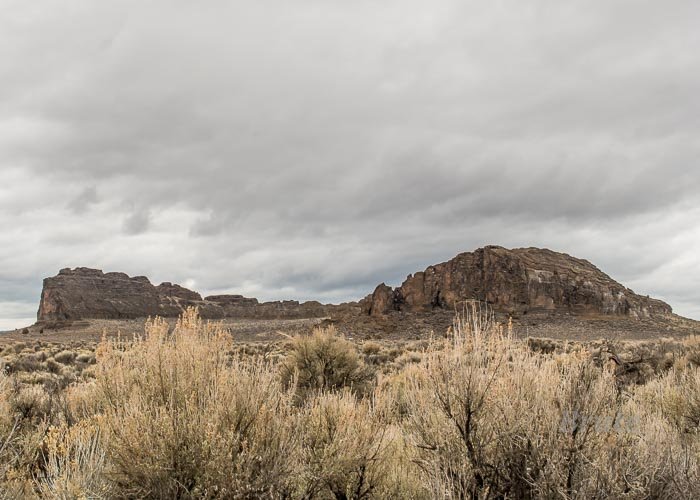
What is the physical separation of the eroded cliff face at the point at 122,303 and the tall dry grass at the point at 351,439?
4008 inches

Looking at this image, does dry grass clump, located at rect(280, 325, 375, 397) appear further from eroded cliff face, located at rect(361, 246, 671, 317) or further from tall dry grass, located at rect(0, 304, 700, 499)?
eroded cliff face, located at rect(361, 246, 671, 317)

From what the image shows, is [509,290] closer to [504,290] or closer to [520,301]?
[504,290]

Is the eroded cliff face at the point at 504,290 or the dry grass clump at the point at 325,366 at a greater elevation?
the eroded cliff face at the point at 504,290

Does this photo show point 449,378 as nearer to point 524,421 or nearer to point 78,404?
point 524,421

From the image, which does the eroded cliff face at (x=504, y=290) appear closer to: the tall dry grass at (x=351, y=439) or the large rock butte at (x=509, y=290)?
the large rock butte at (x=509, y=290)

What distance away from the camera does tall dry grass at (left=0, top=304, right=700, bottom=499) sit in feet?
14.1

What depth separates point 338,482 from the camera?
203 inches

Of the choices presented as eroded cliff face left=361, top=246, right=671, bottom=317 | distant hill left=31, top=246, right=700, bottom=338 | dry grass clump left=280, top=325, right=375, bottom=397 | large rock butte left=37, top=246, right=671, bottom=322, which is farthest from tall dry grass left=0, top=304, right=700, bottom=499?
eroded cliff face left=361, top=246, right=671, bottom=317

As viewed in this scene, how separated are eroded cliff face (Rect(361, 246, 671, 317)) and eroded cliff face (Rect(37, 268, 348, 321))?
109 feet

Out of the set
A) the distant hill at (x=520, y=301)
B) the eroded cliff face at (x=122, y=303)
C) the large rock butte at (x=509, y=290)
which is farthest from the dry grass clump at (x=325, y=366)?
the eroded cliff face at (x=122, y=303)

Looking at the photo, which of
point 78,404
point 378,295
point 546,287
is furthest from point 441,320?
point 78,404

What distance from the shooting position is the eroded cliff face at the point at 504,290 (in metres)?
71.3

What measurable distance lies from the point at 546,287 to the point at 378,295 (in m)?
25.5

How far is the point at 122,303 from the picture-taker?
132m
